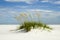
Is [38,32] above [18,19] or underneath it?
underneath

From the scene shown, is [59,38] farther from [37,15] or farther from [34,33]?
[37,15]

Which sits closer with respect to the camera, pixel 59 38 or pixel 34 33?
pixel 59 38

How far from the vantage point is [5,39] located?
9.91 ft

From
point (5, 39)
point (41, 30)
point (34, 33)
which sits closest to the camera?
point (5, 39)

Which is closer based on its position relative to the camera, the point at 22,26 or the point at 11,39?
the point at 11,39

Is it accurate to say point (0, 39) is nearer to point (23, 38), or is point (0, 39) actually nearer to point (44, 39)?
point (23, 38)

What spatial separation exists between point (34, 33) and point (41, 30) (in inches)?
11.6

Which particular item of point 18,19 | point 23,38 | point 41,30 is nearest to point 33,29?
point 41,30

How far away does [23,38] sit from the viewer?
3127mm

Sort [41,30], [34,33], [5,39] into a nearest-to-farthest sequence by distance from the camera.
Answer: [5,39] < [34,33] < [41,30]

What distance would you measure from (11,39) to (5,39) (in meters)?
0.11

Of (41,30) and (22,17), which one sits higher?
(22,17)

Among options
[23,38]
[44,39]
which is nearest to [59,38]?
[44,39]

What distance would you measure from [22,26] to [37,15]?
461 millimetres
